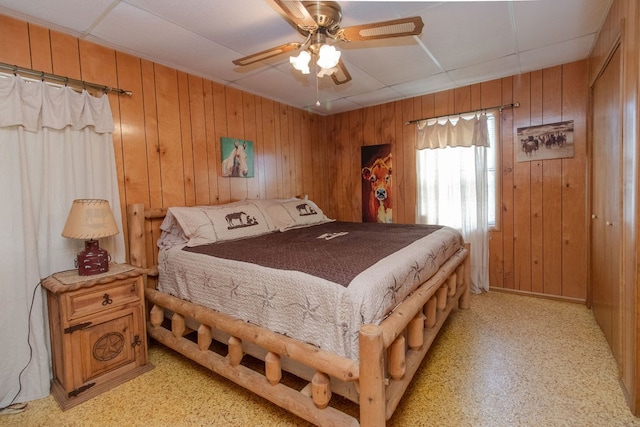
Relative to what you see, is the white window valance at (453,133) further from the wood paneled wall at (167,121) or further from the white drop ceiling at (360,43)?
the wood paneled wall at (167,121)

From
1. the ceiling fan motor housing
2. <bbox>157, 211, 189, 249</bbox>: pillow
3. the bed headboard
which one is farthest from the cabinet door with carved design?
the ceiling fan motor housing

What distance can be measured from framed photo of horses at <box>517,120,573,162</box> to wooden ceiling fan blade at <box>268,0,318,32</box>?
8.64 ft

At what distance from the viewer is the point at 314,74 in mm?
3004

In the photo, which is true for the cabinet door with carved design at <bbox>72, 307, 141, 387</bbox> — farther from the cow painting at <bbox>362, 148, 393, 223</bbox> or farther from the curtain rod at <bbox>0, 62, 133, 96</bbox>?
the cow painting at <bbox>362, 148, 393, 223</bbox>

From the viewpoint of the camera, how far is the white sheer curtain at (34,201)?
5.90 feet

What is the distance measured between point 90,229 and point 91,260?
0.74ft

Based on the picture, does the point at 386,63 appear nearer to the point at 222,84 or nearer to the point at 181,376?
the point at 222,84

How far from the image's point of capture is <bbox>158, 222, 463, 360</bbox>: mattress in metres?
1.38

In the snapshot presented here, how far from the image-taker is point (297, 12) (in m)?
1.50

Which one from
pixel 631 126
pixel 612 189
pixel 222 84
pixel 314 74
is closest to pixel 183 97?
pixel 222 84

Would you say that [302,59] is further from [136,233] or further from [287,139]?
[287,139]

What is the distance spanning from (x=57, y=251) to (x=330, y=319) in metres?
1.92

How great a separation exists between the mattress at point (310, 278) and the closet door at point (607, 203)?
3.35 ft

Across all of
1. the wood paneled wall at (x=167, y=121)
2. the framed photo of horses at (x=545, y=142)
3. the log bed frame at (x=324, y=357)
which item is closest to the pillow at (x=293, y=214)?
the wood paneled wall at (x=167, y=121)
